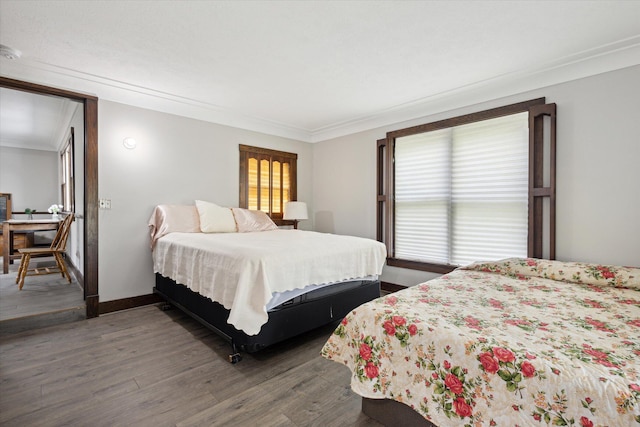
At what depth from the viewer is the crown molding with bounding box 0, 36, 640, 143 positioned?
2.61 m

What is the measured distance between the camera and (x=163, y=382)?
6.65ft

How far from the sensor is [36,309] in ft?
10.1

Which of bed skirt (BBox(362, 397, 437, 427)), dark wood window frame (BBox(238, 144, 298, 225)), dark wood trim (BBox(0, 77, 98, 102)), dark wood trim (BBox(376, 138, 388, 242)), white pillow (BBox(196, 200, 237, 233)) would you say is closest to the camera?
bed skirt (BBox(362, 397, 437, 427))

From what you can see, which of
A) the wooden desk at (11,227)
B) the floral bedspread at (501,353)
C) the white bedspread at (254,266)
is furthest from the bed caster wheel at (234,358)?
the wooden desk at (11,227)

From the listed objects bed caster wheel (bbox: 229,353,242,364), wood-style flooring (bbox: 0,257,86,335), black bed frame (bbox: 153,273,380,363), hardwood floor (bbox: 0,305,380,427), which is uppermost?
black bed frame (bbox: 153,273,380,363)

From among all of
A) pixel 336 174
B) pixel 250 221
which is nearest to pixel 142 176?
pixel 250 221

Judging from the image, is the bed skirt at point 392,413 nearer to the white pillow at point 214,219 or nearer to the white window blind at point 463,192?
the white window blind at point 463,192

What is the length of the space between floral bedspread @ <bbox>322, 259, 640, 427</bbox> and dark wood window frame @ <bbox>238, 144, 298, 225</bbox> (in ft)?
10.7

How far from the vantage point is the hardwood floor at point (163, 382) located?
1.69m

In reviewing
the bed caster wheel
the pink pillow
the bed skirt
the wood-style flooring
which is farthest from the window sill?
the wood-style flooring

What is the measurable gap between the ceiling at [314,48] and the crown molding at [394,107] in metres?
0.01

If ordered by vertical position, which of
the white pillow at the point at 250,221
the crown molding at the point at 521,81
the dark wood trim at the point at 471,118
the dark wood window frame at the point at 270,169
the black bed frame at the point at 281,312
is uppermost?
A: the crown molding at the point at 521,81

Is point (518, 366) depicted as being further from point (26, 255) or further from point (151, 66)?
point (26, 255)

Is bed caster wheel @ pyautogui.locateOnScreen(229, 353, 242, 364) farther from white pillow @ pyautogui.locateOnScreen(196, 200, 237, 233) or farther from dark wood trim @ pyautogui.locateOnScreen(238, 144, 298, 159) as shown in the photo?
dark wood trim @ pyautogui.locateOnScreen(238, 144, 298, 159)
